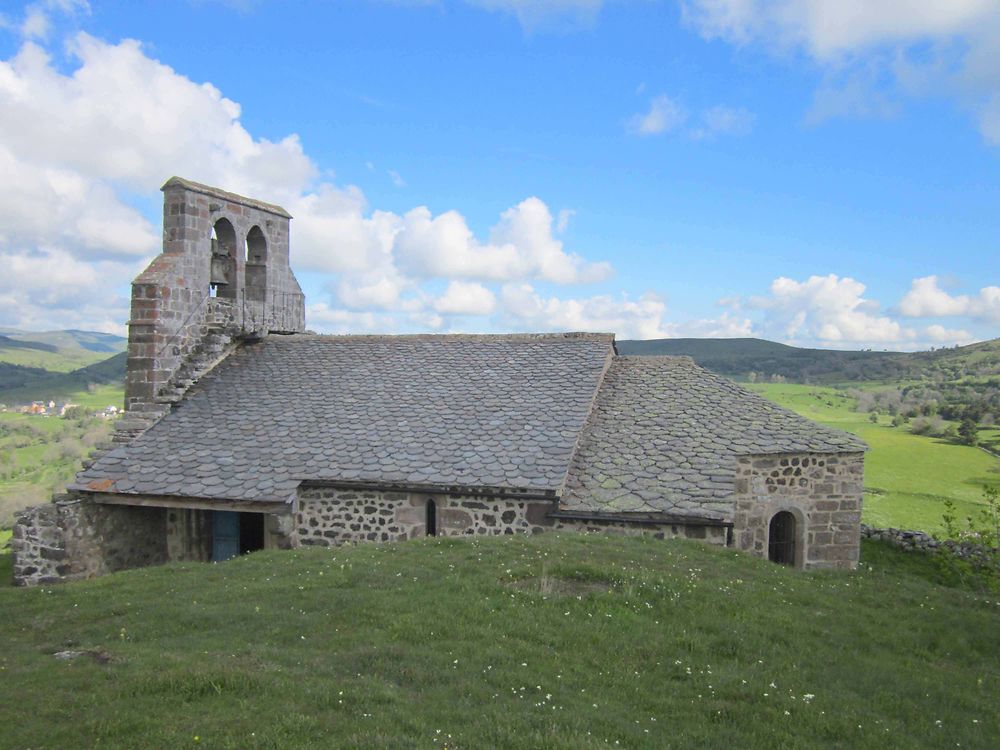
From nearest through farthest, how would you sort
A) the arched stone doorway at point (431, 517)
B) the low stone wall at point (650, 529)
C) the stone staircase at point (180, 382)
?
the low stone wall at point (650, 529) < the arched stone doorway at point (431, 517) < the stone staircase at point (180, 382)

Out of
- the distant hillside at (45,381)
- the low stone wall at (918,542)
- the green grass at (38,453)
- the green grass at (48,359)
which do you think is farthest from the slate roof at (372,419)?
the green grass at (48,359)

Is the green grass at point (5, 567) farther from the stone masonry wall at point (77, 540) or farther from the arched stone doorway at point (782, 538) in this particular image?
the arched stone doorway at point (782, 538)

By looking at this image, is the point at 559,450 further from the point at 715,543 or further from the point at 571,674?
the point at 571,674

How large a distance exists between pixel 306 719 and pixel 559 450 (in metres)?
8.72

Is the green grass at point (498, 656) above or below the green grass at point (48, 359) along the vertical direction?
below

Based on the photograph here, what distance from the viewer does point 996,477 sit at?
3119 centimetres

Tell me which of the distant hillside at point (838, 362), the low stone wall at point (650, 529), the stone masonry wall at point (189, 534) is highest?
the distant hillside at point (838, 362)

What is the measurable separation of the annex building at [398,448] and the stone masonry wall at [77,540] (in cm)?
4

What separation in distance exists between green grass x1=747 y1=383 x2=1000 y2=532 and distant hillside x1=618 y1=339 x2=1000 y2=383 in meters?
32.5

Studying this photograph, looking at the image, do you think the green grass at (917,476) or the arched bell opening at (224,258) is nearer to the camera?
the arched bell opening at (224,258)

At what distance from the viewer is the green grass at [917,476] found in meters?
25.2

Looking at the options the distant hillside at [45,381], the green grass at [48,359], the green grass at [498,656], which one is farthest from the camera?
the green grass at [48,359]

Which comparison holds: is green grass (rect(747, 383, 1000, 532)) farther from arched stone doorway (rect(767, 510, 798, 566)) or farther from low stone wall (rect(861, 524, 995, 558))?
arched stone doorway (rect(767, 510, 798, 566))

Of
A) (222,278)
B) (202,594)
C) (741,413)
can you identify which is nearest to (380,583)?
(202,594)
